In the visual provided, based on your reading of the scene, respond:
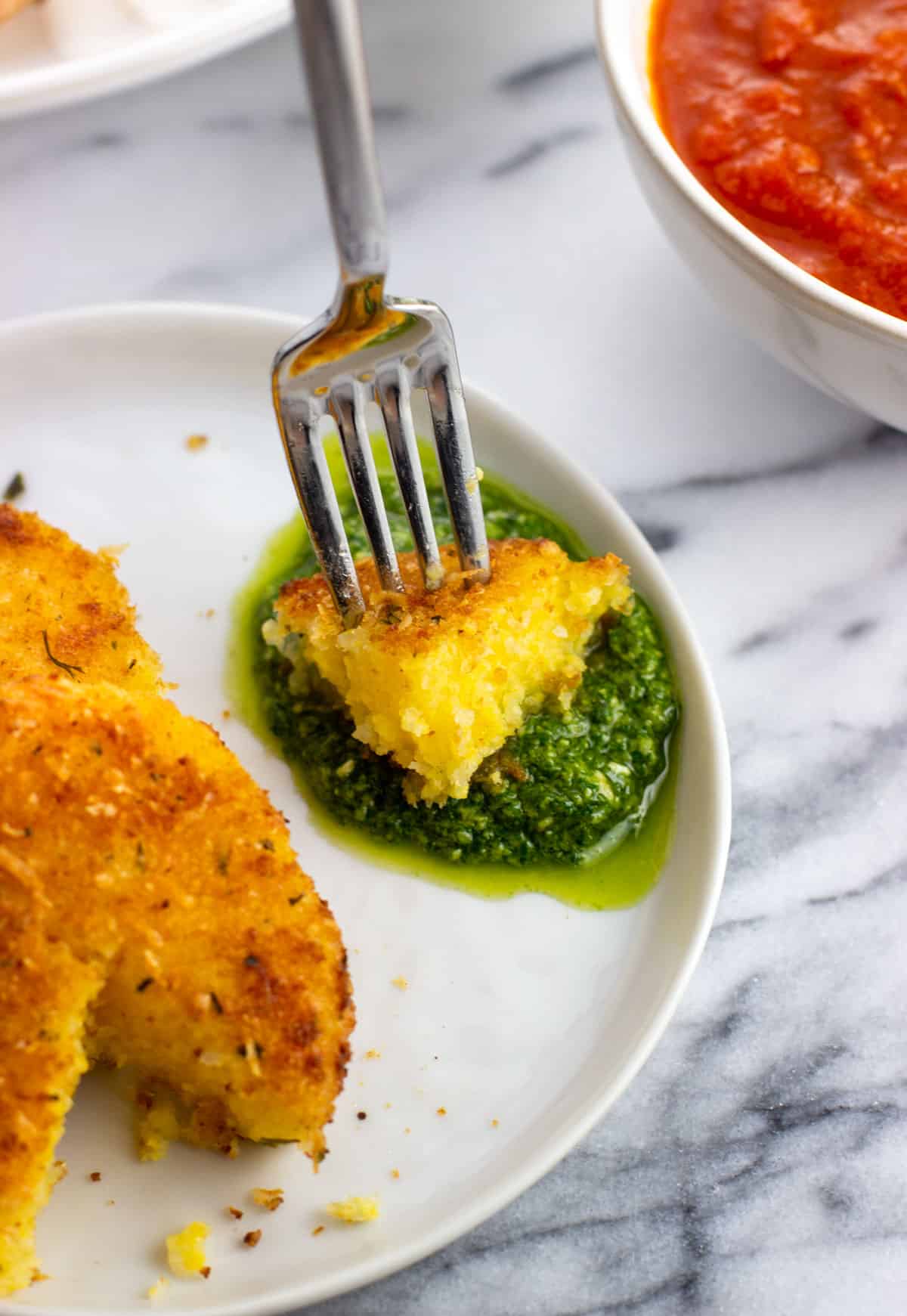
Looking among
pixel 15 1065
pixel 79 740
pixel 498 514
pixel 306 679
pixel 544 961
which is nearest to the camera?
pixel 15 1065

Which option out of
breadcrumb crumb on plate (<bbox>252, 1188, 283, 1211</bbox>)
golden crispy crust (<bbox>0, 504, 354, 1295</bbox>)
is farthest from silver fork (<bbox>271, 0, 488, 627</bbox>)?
breadcrumb crumb on plate (<bbox>252, 1188, 283, 1211</bbox>)

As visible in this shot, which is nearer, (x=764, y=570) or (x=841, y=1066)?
(x=841, y=1066)

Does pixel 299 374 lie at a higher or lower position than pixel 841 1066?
higher

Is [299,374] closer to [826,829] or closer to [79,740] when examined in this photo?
[79,740]

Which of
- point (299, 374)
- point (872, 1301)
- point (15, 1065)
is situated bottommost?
point (872, 1301)

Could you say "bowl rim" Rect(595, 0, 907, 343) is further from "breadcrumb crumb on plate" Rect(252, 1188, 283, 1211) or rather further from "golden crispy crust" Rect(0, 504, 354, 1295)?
"breadcrumb crumb on plate" Rect(252, 1188, 283, 1211)

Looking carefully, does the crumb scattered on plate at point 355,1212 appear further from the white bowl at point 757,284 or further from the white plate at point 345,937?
the white bowl at point 757,284

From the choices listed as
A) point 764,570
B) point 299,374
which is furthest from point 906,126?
point 299,374

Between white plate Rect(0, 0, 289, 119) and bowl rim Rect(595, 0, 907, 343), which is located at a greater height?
white plate Rect(0, 0, 289, 119)
